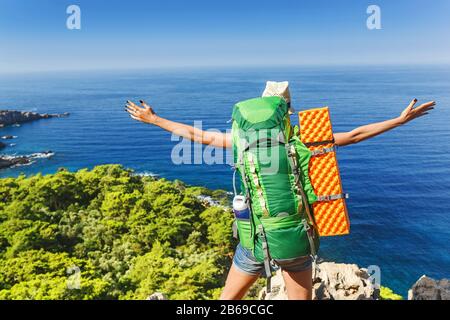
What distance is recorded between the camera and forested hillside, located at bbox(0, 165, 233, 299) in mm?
13211

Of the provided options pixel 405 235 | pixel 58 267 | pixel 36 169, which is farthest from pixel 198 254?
pixel 36 169

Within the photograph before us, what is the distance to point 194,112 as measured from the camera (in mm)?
104312

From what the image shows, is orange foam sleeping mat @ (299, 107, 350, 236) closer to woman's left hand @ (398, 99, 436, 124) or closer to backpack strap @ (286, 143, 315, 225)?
backpack strap @ (286, 143, 315, 225)

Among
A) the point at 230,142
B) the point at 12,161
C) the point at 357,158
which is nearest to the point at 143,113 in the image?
the point at 230,142

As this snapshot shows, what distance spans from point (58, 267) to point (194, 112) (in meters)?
91.7

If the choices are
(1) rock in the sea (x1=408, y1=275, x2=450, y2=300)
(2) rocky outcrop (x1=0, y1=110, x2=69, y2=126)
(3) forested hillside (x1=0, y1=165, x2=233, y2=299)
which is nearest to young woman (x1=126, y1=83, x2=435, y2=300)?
(1) rock in the sea (x1=408, y1=275, x2=450, y2=300)

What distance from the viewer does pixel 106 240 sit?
17828 millimetres

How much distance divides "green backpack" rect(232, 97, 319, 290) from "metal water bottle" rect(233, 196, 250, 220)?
0.12ft

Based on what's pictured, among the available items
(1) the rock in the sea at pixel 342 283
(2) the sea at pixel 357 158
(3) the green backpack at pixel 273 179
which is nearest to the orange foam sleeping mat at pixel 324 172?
(3) the green backpack at pixel 273 179

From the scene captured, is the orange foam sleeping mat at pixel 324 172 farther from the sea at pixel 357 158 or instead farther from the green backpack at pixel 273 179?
the sea at pixel 357 158

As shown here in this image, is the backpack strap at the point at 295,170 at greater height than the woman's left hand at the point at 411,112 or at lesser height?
lesser

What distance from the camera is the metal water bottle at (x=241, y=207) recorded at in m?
3.36

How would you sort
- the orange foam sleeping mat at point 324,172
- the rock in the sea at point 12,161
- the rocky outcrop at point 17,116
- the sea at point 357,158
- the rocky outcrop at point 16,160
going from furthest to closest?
the rocky outcrop at point 17,116, the rocky outcrop at point 16,160, the rock in the sea at point 12,161, the sea at point 357,158, the orange foam sleeping mat at point 324,172
